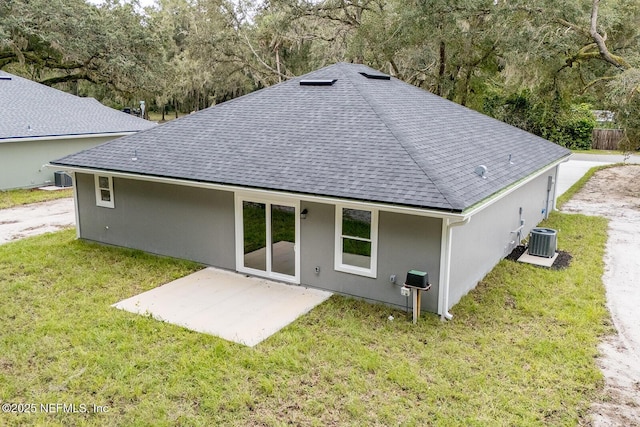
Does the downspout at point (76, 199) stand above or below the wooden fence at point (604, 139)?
below

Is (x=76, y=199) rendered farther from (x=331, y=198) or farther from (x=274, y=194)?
(x=331, y=198)

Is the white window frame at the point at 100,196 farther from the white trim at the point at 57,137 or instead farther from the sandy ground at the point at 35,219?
the white trim at the point at 57,137

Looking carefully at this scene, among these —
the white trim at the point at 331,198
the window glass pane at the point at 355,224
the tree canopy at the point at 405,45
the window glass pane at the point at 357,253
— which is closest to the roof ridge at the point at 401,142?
the white trim at the point at 331,198

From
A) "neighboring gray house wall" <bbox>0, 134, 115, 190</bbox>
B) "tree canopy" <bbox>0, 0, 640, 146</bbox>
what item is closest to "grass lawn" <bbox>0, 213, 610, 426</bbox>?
"neighboring gray house wall" <bbox>0, 134, 115, 190</bbox>

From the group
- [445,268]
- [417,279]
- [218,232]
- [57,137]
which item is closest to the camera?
[417,279]

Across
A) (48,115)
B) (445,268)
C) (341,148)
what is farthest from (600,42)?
(48,115)

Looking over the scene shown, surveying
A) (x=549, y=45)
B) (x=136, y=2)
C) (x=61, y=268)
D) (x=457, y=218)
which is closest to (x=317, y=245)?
(x=457, y=218)
